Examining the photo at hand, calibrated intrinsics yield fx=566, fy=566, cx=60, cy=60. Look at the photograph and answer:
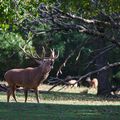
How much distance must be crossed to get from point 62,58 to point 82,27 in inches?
644

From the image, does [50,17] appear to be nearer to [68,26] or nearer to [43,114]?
[68,26]

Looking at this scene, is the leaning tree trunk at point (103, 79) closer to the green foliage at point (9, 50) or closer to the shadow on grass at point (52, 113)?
the green foliage at point (9, 50)

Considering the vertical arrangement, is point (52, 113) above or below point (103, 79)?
above

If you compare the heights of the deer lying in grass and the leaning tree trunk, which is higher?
the deer lying in grass

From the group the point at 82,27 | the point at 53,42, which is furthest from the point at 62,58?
the point at 82,27

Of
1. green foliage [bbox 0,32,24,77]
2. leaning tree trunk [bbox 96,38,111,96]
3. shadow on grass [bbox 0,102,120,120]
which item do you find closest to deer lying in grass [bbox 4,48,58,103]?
shadow on grass [bbox 0,102,120,120]

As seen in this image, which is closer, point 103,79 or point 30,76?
point 30,76

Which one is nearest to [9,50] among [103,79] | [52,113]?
[103,79]

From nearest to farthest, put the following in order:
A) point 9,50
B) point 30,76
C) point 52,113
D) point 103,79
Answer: point 52,113
point 30,76
point 103,79
point 9,50

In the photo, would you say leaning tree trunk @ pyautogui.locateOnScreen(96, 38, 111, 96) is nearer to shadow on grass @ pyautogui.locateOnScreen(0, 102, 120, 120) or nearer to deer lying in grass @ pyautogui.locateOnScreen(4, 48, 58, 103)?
deer lying in grass @ pyautogui.locateOnScreen(4, 48, 58, 103)

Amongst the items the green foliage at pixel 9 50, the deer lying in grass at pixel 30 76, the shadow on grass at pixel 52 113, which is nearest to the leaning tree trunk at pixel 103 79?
the green foliage at pixel 9 50

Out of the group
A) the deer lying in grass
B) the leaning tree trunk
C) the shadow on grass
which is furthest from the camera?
the leaning tree trunk

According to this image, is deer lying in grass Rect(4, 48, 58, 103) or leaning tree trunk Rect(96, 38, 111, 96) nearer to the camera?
deer lying in grass Rect(4, 48, 58, 103)

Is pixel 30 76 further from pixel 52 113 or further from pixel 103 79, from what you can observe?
pixel 103 79
